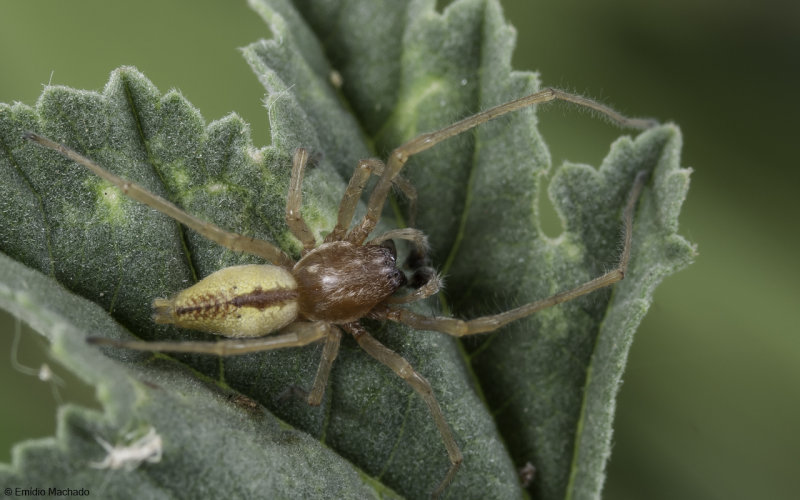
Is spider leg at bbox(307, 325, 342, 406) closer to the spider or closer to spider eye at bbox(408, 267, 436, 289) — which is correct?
the spider

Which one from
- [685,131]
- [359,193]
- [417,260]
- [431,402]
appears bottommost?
[431,402]

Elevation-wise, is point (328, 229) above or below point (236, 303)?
above

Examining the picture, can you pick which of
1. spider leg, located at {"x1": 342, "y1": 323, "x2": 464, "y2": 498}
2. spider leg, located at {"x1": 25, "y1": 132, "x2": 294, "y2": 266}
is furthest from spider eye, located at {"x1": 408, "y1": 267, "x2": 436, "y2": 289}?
spider leg, located at {"x1": 25, "y1": 132, "x2": 294, "y2": 266}

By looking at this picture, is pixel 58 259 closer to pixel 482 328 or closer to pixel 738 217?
pixel 482 328

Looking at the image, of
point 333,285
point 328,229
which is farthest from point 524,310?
point 328,229

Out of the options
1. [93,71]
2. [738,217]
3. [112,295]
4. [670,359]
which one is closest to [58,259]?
[112,295]

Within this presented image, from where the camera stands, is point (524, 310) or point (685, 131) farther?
point (685, 131)

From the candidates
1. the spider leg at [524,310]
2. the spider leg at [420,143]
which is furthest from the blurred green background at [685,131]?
the spider leg at [524,310]

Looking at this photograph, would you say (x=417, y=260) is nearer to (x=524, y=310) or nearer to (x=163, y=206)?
(x=524, y=310)
